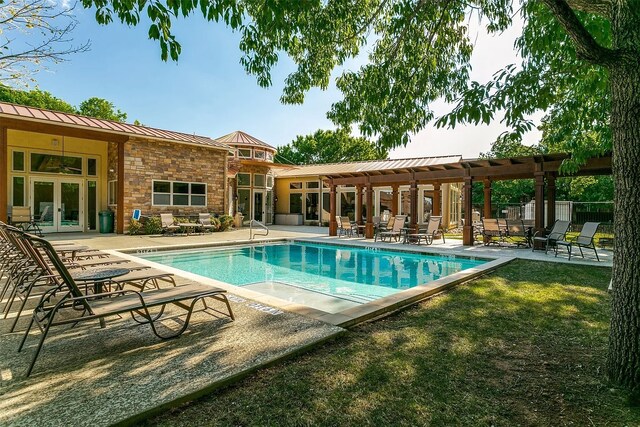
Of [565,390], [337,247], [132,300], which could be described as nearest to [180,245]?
[337,247]

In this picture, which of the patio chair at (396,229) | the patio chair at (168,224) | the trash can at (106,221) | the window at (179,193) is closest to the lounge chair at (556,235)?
the patio chair at (396,229)

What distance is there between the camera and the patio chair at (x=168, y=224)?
561 inches

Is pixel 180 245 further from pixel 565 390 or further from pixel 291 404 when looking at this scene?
pixel 565 390

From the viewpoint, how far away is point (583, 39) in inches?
94.6

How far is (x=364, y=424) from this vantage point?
6.72 feet

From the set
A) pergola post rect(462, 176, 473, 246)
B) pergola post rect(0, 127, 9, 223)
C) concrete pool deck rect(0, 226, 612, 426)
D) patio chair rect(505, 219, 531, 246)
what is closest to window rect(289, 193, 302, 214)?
pergola post rect(462, 176, 473, 246)

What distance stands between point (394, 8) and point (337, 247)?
8.80m

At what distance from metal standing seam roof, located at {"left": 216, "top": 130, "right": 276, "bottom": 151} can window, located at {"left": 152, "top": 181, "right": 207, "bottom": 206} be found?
5.10 metres

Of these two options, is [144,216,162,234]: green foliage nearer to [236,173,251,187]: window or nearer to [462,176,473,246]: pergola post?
[236,173,251,187]: window

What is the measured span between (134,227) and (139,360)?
41.5 ft

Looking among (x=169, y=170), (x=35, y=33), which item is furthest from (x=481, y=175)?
(x=169, y=170)

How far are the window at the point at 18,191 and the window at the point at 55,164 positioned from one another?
23.4 inches

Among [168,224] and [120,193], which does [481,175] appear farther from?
[120,193]

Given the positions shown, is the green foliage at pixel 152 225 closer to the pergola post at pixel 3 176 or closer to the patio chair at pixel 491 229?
the pergola post at pixel 3 176
